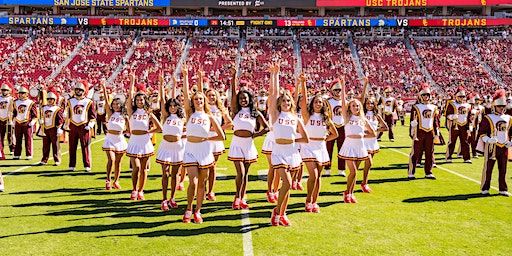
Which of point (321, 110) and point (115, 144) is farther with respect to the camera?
point (115, 144)

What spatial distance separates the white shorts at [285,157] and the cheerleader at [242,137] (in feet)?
3.58

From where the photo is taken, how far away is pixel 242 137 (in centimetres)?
873

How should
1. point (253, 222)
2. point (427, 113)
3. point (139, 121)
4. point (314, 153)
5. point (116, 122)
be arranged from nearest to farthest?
point (253, 222)
point (314, 153)
point (139, 121)
point (116, 122)
point (427, 113)

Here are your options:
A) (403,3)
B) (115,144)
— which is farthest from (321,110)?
(403,3)

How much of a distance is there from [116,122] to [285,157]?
433cm

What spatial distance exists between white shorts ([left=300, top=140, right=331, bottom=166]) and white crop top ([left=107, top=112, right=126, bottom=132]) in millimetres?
4022

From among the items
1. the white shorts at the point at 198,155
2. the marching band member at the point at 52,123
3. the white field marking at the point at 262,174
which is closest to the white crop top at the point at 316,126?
the white shorts at the point at 198,155

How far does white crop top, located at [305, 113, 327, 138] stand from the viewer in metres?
8.69

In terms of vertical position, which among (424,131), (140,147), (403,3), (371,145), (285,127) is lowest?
(371,145)

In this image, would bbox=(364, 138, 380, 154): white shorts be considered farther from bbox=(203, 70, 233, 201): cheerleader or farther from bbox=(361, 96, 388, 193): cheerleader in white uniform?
bbox=(203, 70, 233, 201): cheerleader

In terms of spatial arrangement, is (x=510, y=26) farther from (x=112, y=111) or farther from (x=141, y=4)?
(x=112, y=111)

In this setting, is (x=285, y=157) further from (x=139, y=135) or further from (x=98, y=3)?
(x=98, y=3)

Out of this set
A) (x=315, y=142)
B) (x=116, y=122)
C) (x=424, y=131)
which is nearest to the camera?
(x=315, y=142)

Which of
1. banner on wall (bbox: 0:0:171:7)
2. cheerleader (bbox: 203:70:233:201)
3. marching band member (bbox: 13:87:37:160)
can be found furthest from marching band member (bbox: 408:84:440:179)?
banner on wall (bbox: 0:0:171:7)
